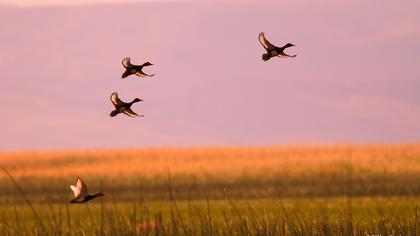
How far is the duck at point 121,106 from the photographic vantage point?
394cm

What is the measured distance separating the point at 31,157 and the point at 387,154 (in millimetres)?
16668

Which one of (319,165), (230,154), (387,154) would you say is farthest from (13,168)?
(387,154)

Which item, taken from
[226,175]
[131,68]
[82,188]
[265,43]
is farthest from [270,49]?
[226,175]

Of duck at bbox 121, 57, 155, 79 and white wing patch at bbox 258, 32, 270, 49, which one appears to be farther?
white wing patch at bbox 258, 32, 270, 49

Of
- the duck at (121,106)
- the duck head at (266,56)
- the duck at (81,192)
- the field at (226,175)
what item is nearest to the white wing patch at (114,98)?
the duck at (121,106)

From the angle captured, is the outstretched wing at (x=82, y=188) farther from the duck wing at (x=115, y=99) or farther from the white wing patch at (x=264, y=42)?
the white wing patch at (x=264, y=42)

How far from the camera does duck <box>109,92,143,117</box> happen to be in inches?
155

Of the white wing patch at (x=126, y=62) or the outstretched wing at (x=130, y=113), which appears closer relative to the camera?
the outstretched wing at (x=130, y=113)

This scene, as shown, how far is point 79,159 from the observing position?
37906 mm

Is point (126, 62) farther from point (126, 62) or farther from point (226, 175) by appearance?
point (226, 175)

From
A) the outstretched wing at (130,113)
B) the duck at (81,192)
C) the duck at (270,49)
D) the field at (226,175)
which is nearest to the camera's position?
the outstretched wing at (130,113)

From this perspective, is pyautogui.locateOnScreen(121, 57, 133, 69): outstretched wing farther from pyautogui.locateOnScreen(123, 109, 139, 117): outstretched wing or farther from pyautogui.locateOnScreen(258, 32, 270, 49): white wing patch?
pyautogui.locateOnScreen(258, 32, 270, 49): white wing patch

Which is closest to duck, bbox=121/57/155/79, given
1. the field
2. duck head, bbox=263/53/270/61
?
duck head, bbox=263/53/270/61

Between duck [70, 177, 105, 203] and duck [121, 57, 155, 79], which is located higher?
duck [121, 57, 155, 79]
